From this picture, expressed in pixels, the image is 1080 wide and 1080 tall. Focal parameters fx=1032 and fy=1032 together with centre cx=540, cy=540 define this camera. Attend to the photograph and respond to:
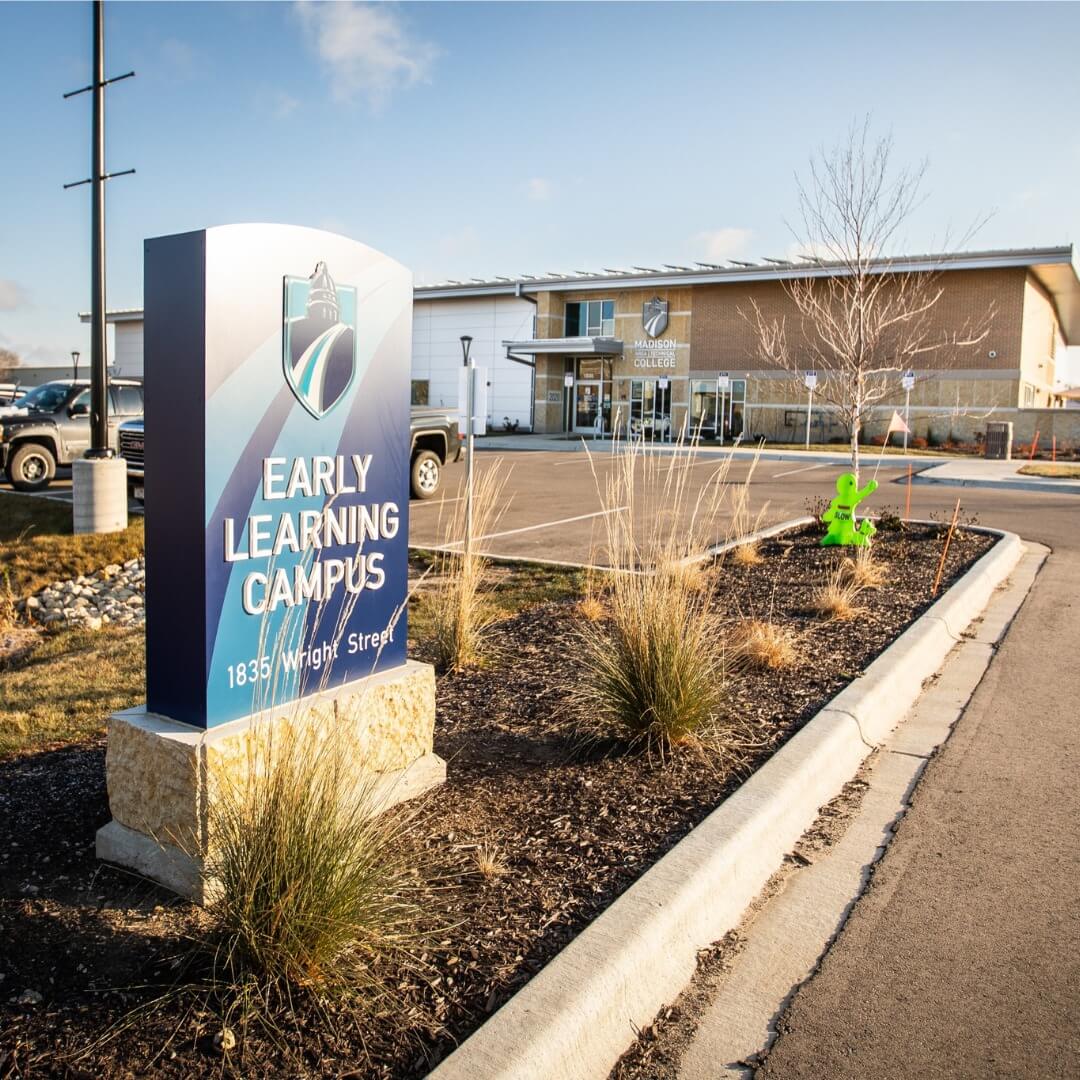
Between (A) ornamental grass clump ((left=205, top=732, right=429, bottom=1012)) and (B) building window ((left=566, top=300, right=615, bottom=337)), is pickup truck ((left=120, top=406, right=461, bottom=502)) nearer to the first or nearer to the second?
(A) ornamental grass clump ((left=205, top=732, right=429, bottom=1012))

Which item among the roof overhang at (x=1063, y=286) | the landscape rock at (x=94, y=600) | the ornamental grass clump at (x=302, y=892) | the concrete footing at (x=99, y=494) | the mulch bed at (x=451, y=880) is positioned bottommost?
the landscape rock at (x=94, y=600)

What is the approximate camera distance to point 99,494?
1288 centimetres

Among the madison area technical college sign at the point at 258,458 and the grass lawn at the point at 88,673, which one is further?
the grass lawn at the point at 88,673

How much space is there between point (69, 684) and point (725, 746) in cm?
407

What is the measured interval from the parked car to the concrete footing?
3627 millimetres

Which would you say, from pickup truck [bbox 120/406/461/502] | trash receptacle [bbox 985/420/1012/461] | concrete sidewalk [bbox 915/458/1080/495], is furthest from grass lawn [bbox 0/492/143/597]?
trash receptacle [bbox 985/420/1012/461]

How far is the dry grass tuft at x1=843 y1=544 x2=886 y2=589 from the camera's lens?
8734 mm

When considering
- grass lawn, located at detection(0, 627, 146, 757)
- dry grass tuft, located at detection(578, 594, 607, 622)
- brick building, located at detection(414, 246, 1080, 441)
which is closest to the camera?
grass lawn, located at detection(0, 627, 146, 757)

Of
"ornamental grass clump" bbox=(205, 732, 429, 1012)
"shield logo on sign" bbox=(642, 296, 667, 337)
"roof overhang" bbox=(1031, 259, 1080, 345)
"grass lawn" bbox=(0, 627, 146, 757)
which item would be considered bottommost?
"grass lawn" bbox=(0, 627, 146, 757)

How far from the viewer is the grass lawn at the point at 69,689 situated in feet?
17.4

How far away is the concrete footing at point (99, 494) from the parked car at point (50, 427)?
3627 mm

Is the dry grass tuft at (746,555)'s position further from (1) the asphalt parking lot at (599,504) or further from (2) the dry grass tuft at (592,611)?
(2) the dry grass tuft at (592,611)

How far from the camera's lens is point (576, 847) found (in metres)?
3.83

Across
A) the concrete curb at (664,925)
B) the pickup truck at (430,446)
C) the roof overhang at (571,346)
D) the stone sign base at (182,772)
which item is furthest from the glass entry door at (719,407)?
the stone sign base at (182,772)
